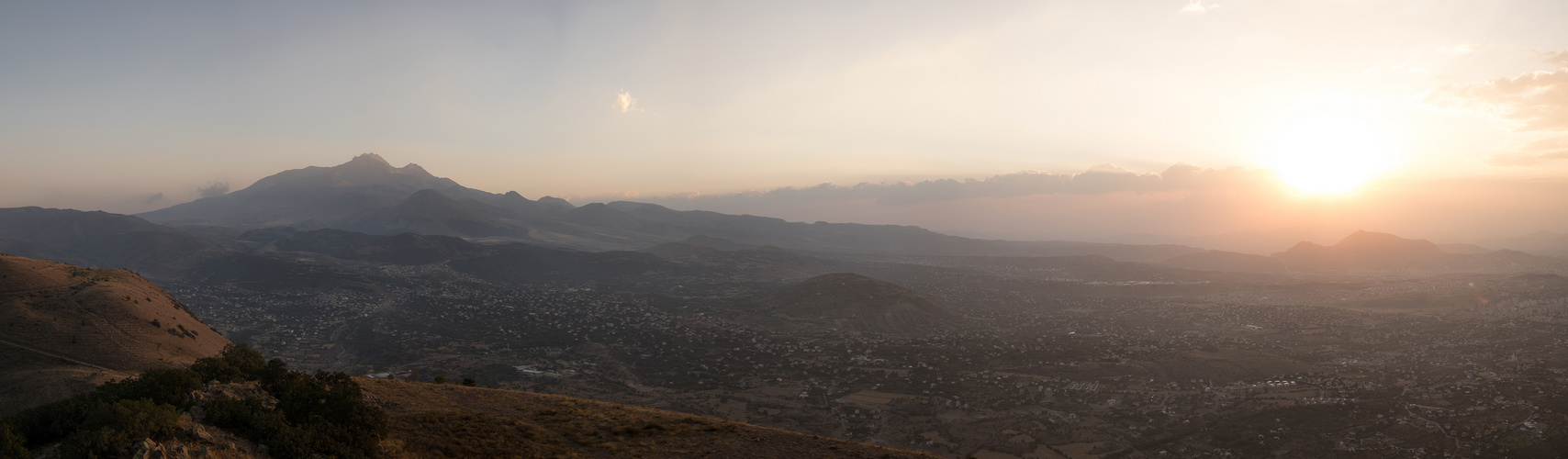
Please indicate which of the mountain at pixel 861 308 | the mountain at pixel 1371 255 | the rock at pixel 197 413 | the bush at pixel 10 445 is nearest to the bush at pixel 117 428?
the bush at pixel 10 445

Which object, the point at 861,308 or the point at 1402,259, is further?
the point at 1402,259

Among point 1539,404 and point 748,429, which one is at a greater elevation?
point 748,429

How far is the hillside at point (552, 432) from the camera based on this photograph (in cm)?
2234

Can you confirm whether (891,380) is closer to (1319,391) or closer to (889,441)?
(889,441)

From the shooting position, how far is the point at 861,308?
99.0 meters

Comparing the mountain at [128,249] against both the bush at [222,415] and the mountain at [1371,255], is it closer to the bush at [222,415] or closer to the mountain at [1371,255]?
the bush at [222,415]

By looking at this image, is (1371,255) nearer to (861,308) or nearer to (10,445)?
(861,308)

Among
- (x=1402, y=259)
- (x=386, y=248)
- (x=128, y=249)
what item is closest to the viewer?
(x=128, y=249)

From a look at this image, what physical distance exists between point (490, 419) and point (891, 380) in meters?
43.0

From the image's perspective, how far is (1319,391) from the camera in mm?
52312

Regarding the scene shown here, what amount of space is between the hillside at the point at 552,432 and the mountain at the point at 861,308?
64097mm

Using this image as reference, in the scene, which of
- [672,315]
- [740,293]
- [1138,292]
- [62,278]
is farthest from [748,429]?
[1138,292]

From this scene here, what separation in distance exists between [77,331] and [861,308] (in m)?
84.9

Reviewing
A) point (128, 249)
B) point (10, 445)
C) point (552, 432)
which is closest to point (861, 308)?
point (552, 432)
